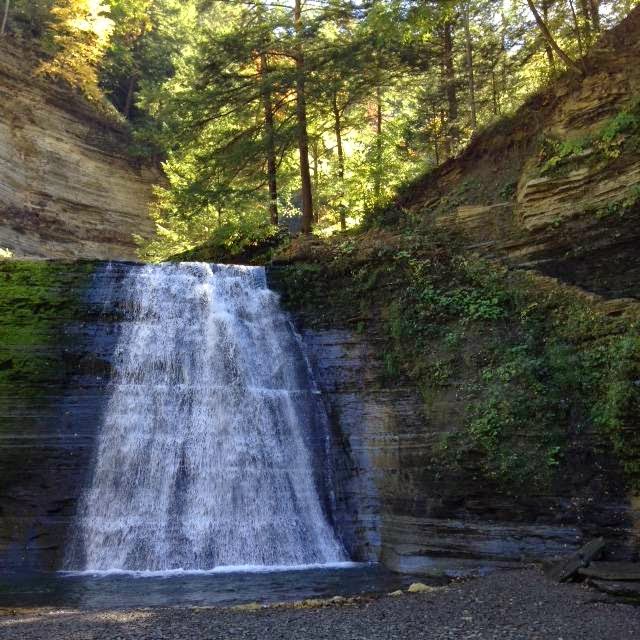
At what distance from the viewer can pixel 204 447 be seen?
12133 millimetres

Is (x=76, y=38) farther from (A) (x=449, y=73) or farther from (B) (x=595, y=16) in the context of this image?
(B) (x=595, y=16)

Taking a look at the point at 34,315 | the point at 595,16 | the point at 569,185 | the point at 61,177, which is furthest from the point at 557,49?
the point at 61,177

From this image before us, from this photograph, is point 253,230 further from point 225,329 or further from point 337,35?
point 337,35

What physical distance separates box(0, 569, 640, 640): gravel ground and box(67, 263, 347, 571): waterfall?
3.65 meters

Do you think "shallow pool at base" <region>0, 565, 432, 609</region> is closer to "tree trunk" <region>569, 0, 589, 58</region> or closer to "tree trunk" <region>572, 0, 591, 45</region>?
"tree trunk" <region>569, 0, 589, 58</region>

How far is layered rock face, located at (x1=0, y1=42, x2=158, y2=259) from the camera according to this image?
2498 centimetres

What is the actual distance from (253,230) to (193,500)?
33.7 feet

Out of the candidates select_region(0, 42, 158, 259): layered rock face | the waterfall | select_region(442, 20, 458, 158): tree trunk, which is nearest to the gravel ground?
the waterfall

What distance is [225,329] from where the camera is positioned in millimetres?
14719

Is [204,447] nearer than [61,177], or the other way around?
[204,447]

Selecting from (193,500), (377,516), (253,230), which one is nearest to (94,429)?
(193,500)

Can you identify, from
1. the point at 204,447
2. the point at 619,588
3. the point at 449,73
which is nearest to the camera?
the point at 619,588

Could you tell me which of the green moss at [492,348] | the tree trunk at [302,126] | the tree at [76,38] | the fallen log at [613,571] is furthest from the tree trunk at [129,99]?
the fallen log at [613,571]

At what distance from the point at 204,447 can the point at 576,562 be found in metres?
6.93
